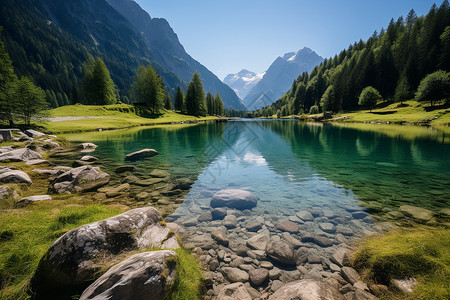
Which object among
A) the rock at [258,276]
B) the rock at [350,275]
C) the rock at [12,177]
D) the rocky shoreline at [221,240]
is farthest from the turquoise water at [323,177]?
the rock at [12,177]

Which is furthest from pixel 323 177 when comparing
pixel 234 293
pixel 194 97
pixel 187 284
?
pixel 194 97

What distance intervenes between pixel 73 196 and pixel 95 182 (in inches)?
76.1

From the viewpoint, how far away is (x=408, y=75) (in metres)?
83.9

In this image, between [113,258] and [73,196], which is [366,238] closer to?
[113,258]

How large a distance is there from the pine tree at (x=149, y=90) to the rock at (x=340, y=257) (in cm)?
8410

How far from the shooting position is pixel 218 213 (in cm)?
845

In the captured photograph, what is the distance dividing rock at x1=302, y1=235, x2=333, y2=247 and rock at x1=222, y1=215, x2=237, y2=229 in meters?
2.69

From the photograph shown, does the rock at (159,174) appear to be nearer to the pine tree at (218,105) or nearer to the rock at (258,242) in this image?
the rock at (258,242)

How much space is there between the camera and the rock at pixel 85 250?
3301 mm

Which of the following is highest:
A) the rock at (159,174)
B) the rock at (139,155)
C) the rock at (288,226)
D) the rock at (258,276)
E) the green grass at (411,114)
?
the green grass at (411,114)

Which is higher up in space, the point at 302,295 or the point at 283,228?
the point at 302,295

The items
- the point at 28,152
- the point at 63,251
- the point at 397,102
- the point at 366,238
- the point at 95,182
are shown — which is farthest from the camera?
the point at 397,102

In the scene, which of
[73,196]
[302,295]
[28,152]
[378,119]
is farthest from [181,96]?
[302,295]

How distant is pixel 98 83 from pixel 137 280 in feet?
297
